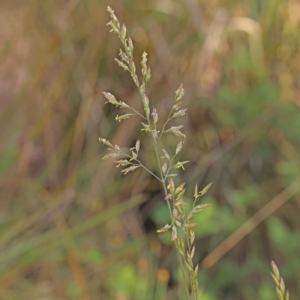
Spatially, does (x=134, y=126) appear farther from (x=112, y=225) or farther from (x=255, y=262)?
(x=255, y=262)

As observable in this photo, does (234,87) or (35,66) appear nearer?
(35,66)

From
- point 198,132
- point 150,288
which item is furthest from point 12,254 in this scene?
point 198,132

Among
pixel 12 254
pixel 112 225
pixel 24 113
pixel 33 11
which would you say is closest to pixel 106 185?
pixel 112 225

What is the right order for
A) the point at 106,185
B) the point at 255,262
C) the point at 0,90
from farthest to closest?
the point at 0,90 < the point at 106,185 < the point at 255,262

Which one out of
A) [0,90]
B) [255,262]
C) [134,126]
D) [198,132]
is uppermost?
[0,90]

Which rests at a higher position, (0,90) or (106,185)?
(0,90)

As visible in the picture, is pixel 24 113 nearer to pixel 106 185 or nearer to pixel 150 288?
pixel 106 185

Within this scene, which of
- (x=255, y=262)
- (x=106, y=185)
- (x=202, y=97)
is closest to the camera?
(x=255, y=262)
